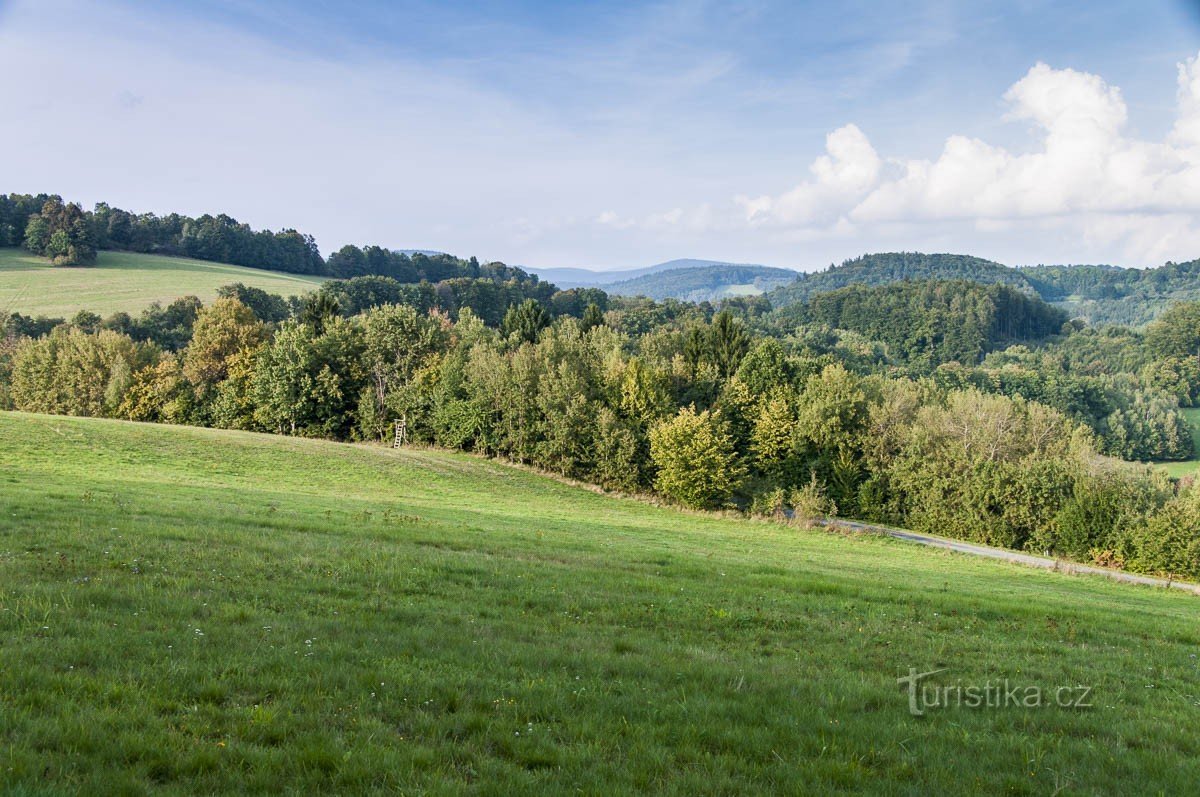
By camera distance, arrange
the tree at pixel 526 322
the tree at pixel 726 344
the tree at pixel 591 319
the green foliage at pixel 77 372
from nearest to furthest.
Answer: the green foliage at pixel 77 372, the tree at pixel 726 344, the tree at pixel 526 322, the tree at pixel 591 319

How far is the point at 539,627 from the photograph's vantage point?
9.61 m

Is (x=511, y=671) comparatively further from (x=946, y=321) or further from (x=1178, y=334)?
(x=1178, y=334)

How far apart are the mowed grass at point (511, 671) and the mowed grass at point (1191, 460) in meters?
107

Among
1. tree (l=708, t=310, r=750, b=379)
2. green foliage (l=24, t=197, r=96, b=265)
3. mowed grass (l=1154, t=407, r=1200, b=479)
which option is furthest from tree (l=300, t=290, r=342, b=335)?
mowed grass (l=1154, t=407, r=1200, b=479)

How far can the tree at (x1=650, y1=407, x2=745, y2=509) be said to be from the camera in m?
49.5

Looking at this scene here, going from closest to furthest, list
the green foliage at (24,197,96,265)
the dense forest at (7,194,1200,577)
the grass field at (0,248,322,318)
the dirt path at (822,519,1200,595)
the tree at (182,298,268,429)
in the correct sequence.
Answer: the dirt path at (822,519,1200,595), the dense forest at (7,194,1200,577), the tree at (182,298,268,429), the grass field at (0,248,322,318), the green foliage at (24,197,96,265)

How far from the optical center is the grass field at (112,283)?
9281 cm

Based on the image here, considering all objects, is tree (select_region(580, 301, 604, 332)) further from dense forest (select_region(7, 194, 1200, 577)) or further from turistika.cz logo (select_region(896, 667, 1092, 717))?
turistika.cz logo (select_region(896, 667, 1092, 717))

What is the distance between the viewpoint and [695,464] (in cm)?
4950

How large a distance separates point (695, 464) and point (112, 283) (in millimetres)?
101889

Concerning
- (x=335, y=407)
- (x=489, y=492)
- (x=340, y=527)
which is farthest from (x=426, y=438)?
(x=340, y=527)

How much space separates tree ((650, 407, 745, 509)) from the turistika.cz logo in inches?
1602

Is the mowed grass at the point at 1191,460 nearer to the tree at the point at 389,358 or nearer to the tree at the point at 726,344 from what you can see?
the tree at the point at 726,344

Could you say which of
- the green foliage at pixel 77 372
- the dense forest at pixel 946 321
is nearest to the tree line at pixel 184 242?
the green foliage at pixel 77 372
